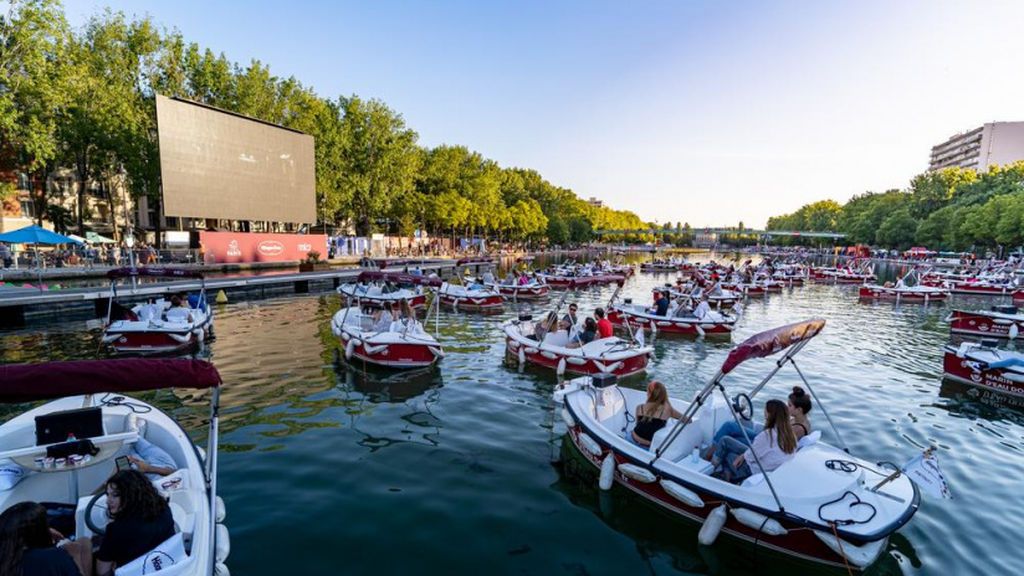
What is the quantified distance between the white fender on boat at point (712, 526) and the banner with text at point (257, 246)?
4272 centimetres

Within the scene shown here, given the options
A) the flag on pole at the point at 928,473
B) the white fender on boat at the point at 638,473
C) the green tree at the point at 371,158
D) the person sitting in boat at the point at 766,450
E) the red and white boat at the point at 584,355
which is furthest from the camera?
the green tree at the point at 371,158

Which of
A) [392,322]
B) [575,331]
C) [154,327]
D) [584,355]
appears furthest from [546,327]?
[154,327]

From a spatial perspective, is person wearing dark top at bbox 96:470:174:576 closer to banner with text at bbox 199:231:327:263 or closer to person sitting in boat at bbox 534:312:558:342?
person sitting in boat at bbox 534:312:558:342

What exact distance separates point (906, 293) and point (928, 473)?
40.3 m

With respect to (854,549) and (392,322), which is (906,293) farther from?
→ (854,549)

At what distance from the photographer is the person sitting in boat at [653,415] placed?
8195mm

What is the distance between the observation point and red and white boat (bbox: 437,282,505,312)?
28125mm

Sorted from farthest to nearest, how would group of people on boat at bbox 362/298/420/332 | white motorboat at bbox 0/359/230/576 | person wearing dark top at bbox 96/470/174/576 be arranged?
group of people on boat at bbox 362/298/420/332, white motorboat at bbox 0/359/230/576, person wearing dark top at bbox 96/470/174/576

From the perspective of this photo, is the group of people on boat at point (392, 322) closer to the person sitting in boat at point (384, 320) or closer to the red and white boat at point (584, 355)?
the person sitting in boat at point (384, 320)

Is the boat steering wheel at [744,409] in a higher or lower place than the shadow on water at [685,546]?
higher

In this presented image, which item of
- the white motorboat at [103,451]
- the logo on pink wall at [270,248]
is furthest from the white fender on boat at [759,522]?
the logo on pink wall at [270,248]

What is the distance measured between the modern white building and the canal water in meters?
180

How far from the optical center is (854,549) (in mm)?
5938

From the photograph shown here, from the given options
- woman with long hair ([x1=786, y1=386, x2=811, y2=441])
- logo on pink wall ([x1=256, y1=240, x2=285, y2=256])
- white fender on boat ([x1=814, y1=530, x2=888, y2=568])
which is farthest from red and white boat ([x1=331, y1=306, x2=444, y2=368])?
logo on pink wall ([x1=256, y1=240, x2=285, y2=256])
